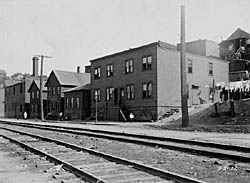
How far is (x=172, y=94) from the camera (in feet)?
123

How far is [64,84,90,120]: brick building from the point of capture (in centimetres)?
4944

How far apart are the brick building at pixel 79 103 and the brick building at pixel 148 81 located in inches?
87.4

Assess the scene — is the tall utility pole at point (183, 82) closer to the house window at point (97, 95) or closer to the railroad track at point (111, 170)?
the railroad track at point (111, 170)

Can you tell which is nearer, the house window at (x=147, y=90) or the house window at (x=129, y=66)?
the house window at (x=147, y=90)

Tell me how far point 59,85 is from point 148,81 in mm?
25426

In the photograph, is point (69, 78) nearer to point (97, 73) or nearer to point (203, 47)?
point (97, 73)

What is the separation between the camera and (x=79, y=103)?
49875 mm

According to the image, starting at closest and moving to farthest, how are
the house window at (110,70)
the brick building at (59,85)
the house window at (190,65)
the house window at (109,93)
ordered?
the house window at (190,65) → the house window at (109,93) → the house window at (110,70) → the brick building at (59,85)

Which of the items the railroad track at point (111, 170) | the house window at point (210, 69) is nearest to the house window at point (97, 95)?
the house window at point (210, 69)

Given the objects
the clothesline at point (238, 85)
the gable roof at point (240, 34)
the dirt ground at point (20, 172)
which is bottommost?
the dirt ground at point (20, 172)

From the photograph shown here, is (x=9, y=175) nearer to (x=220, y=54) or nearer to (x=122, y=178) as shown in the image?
(x=122, y=178)

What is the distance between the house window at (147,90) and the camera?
3712 cm

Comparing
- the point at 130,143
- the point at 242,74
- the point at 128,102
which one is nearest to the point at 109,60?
the point at 128,102

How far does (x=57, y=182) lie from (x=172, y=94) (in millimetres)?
31245
